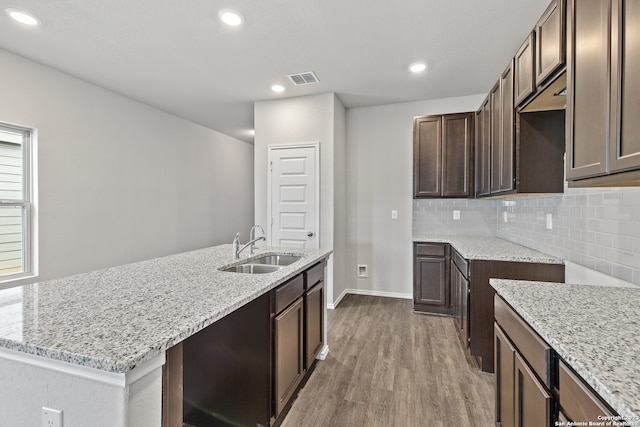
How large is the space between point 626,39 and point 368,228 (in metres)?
3.50

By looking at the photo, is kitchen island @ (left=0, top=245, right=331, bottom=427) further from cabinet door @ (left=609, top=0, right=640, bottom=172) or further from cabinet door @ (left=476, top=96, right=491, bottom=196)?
cabinet door @ (left=476, top=96, right=491, bottom=196)

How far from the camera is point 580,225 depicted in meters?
2.05

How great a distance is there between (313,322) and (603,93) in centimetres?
203

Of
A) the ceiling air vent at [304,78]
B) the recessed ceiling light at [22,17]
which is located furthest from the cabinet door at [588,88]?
the recessed ceiling light at [22,17]

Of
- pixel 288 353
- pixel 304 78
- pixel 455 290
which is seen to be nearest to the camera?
pixel 288 353

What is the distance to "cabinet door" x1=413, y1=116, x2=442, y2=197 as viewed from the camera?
3.74 m

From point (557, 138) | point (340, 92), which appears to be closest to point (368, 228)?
point (340, 92)

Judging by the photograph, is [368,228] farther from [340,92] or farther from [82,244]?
[82,244]

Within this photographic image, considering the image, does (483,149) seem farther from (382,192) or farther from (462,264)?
(382,192)

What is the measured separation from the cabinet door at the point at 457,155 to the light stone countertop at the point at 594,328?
234 cm

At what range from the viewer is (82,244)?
11.8ft

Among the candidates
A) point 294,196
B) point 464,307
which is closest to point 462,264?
point 464,307

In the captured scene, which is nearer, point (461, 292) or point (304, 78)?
point (461, 292)

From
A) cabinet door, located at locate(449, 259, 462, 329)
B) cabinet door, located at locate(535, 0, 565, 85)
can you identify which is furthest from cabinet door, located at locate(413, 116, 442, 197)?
cabinet door, located at locate(535, 0, 565, 85)
